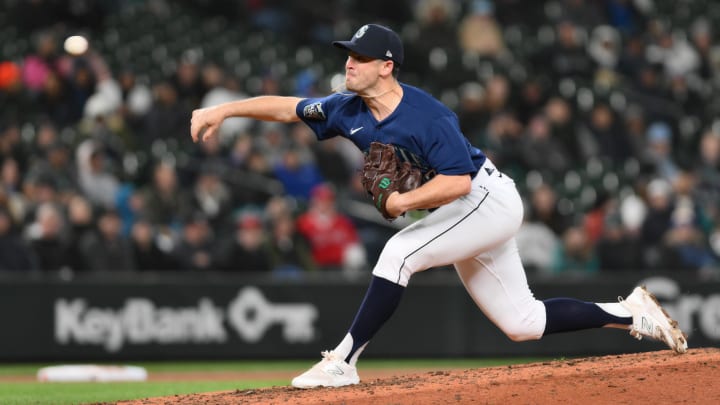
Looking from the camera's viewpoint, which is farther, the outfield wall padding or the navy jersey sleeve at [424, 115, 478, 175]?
the outfield wall padding

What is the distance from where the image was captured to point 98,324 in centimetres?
1098

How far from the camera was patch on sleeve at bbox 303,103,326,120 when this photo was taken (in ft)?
19.2

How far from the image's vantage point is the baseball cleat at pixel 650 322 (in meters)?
6.19

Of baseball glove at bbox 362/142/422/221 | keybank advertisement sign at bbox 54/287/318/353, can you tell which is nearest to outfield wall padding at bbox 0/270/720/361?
keybank advertisement sign at bbox 54/287/318/353

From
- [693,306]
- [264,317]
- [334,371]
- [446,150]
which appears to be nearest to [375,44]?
[446,150]

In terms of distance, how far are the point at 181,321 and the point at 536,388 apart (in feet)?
20.5

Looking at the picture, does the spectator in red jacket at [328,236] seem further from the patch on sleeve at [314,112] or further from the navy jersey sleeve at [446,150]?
the navy jersey sleeve at [446,150]

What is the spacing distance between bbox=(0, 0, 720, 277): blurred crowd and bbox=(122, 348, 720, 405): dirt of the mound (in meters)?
5.62

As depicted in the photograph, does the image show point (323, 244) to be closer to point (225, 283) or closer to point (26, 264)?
point (225, 283)

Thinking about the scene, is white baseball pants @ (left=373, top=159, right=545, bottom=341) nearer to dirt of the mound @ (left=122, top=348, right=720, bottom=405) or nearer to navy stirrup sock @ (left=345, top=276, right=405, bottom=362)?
navy stirrup sock @ (left=345, top=276, right=405, bottom=362)

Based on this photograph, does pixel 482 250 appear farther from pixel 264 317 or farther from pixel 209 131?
pixel 264 317

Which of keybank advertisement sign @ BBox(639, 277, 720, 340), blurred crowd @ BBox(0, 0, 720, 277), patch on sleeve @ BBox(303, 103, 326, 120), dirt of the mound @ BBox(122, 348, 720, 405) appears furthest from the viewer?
keybank advertisement sign @ BBox(639, 277, 720, 340)

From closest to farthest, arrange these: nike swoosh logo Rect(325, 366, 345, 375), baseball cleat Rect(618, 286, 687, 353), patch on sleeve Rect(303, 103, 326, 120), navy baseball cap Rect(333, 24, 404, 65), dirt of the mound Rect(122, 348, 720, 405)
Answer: dirt of the mound Rect(122, 348, 720, 405)
navy baseball cap Rect(333, 24, 404, 65)
nike swoosh logo Rect(325, 366, 345, 375)
patch on sleeve Rect(303, 103, 326, 120)
baseball cleat Rect(618, 286, 687, 353)

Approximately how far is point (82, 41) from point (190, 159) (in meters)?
3.76
